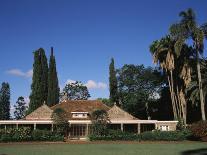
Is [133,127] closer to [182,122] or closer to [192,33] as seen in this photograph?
[182,122]

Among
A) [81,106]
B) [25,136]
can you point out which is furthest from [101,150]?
[81,106]

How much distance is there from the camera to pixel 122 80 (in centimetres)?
6556

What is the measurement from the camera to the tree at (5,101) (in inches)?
3595

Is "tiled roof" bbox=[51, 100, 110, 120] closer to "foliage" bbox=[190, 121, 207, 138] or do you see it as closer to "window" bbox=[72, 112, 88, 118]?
"window" bbox=[72, 112, 88, 118]

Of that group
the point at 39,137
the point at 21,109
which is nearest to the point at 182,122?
the point at 39,137

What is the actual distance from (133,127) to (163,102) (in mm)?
13559

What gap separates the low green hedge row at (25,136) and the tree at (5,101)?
175 ft

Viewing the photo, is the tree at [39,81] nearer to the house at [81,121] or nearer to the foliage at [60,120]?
the house at [81,121]

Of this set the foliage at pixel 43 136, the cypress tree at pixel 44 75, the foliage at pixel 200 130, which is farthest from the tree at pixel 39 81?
the foliage at pixel 200 130

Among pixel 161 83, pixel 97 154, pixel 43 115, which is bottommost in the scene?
pixel 97 154

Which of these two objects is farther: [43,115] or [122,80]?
[122,80]

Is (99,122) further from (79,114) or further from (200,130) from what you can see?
(200,130)

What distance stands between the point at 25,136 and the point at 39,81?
1946 centimetres

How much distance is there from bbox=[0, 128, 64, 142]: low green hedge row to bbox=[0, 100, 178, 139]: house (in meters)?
6.66
